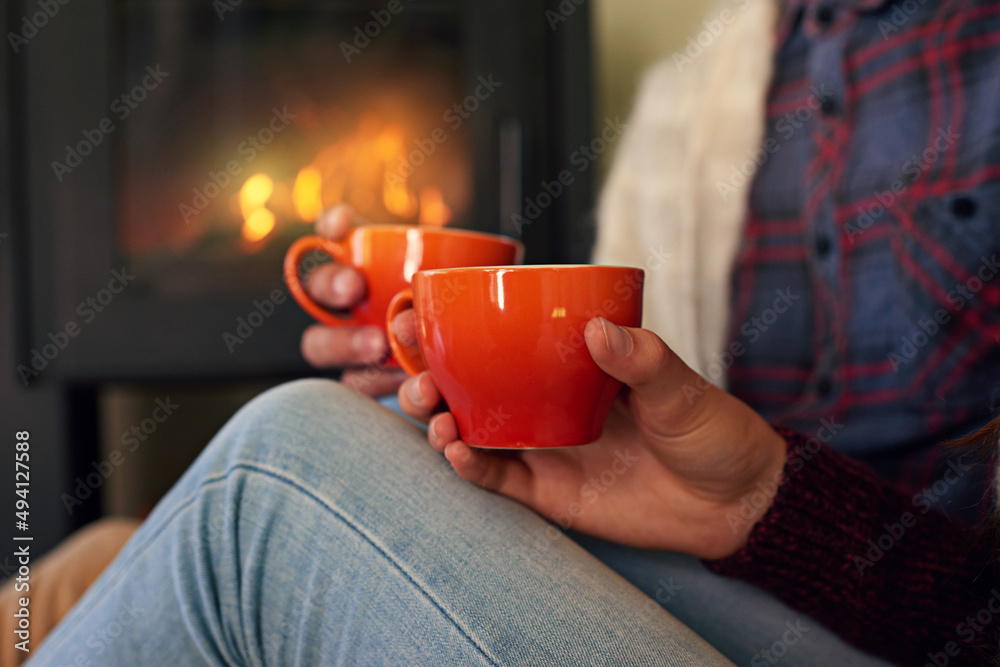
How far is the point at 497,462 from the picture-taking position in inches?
17.3

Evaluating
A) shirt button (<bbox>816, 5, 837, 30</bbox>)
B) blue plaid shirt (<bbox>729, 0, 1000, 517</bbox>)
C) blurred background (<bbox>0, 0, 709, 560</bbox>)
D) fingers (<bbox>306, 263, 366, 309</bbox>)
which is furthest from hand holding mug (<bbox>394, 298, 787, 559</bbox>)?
blurred background (<bbox>0, 0, 709, 560</bbox>)

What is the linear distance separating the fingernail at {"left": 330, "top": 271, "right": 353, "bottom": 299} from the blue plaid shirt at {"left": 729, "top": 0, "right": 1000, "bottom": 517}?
44cm

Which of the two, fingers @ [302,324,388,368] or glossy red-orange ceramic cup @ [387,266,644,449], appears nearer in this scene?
glossy red-orange ceramic cup @ [387,266,644,449]

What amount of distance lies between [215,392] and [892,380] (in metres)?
1.41

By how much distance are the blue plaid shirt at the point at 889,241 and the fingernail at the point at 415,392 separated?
424 millimetres

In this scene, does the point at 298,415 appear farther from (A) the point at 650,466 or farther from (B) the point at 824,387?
(B) the point at 824,387

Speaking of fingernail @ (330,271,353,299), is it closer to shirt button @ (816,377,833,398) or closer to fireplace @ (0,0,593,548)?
shirt button @ (816,377,833,398)

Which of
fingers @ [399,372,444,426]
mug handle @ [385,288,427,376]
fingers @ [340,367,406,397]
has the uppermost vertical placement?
mug handle @ [385,288,427,376]

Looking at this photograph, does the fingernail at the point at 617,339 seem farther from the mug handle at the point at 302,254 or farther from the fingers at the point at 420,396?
the mug handle at the point at 302,254

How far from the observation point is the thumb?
0.34m

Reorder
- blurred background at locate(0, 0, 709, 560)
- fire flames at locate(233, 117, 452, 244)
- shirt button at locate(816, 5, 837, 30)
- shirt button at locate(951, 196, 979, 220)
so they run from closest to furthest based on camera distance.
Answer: shirt button at locate(951, 196, 979, 220), shirt button at locate(816, 5, 837, 30), blurred background at locate(0, 0, 709, 560), fire flames at locate(233, 117, 452, 244)

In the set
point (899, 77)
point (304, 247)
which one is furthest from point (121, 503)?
point (899, 77)

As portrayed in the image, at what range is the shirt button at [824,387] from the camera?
67cm

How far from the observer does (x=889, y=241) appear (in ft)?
2.07
